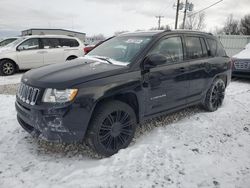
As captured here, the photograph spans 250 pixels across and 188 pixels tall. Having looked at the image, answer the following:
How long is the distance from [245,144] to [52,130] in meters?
3.11

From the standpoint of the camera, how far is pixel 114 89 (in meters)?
3.08

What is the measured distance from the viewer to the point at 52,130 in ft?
9.22

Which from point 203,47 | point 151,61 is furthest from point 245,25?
point 151,61

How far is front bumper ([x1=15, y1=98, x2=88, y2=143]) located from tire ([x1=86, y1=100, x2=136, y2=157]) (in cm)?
17

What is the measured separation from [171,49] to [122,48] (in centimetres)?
89

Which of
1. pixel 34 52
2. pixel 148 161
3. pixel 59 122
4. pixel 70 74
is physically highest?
pixel 70 74

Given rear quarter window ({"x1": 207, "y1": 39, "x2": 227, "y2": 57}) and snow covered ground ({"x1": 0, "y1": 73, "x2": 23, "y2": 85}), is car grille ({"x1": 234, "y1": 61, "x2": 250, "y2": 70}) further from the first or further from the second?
snow covered ground ({"x1": 0, "y1": 73, "x2": 23, "y2": 85})

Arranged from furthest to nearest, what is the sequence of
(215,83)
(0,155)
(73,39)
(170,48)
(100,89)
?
(73,39) < (215,83) < (170,48) < (0,155) < (100,89)

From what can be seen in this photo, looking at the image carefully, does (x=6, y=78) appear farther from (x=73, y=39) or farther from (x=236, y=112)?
(x=236, y=112)

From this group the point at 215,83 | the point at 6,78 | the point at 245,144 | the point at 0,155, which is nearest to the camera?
the point at 0,155

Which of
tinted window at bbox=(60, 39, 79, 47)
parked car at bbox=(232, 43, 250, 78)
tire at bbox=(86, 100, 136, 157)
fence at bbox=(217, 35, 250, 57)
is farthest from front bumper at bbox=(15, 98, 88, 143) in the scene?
fence at bbox=(217, 35, 250, 57)

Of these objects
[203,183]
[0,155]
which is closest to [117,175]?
[203,183]

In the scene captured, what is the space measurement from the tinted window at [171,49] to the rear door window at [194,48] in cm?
25

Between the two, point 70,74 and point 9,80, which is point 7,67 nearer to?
point 9,80
